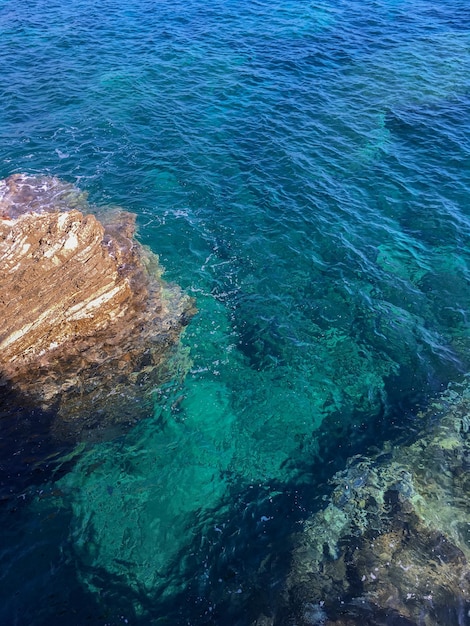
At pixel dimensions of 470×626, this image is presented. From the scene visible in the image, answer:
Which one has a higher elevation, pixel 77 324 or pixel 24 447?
pixel 77 324

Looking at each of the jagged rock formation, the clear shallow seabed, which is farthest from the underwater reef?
the jagged rock formation

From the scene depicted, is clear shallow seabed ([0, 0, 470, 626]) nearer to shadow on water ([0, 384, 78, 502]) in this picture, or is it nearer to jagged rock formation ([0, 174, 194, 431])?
shadow on water ([0, 384, 78, 502])

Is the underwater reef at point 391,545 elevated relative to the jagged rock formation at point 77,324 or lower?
lower

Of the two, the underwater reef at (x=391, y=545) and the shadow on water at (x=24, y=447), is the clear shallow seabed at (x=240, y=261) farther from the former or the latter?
the underwater reef at (x=391, y=545)

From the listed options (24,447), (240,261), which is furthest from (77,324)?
(240,261)

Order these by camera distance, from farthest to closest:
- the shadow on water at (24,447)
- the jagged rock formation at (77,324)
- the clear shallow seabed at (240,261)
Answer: the jagged rock formation at (77,324) → the shadow on water at (24,447) → the clear shallow seabed at (240,261)

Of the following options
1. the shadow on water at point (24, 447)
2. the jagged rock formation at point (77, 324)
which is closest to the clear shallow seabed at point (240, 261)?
the shadow on water at point (24, 447)

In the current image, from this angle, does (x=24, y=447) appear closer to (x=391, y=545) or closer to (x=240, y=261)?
(x=391, y=545)

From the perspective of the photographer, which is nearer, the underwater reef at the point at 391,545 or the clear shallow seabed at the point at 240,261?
the underwater reef at the point at 391,545
